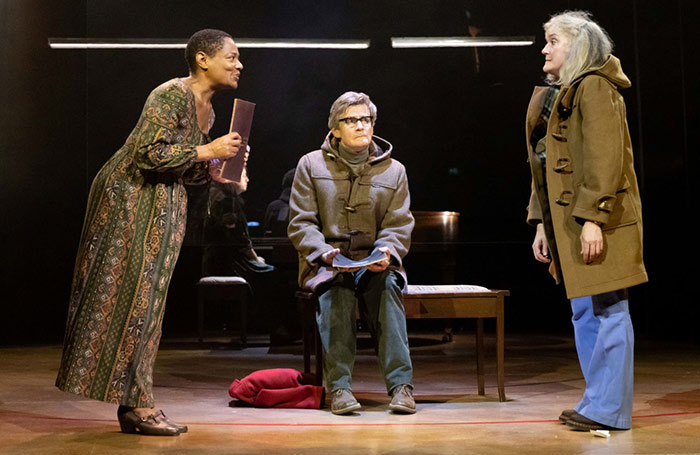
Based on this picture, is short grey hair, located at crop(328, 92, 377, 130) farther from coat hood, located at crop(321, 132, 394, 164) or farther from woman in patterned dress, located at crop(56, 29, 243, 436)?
woman in patterned dress, located at crop(56, 29, 243, 436)

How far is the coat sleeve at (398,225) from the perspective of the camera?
11.2 ft

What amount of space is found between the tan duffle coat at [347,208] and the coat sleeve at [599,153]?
36.5 inches

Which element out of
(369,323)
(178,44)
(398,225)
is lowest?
(369,323)

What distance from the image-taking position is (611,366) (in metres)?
2.72

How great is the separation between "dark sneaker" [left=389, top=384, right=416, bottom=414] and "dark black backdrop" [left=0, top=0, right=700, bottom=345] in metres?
3.50

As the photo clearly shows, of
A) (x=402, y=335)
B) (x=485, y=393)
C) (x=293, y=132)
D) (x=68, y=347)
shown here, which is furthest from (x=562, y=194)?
(x=293, y=132)

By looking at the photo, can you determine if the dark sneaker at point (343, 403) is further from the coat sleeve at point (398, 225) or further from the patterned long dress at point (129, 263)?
the patterned long dress at point (129, 263)

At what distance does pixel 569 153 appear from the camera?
9.36ft

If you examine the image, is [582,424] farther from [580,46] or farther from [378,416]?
[580,46]

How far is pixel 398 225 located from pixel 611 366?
1.12m

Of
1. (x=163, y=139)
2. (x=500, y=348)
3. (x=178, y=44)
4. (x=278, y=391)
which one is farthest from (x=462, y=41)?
(x=163, y=139)

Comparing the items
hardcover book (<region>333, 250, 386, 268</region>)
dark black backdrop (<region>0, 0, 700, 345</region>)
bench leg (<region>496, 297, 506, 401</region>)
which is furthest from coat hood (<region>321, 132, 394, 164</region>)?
dark black backdrop (<region>0, 0, 700, 345</region>)

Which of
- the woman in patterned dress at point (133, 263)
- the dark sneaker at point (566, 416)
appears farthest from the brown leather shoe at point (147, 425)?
the dark sneaker at point (566, 416)

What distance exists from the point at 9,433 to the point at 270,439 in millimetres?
899
